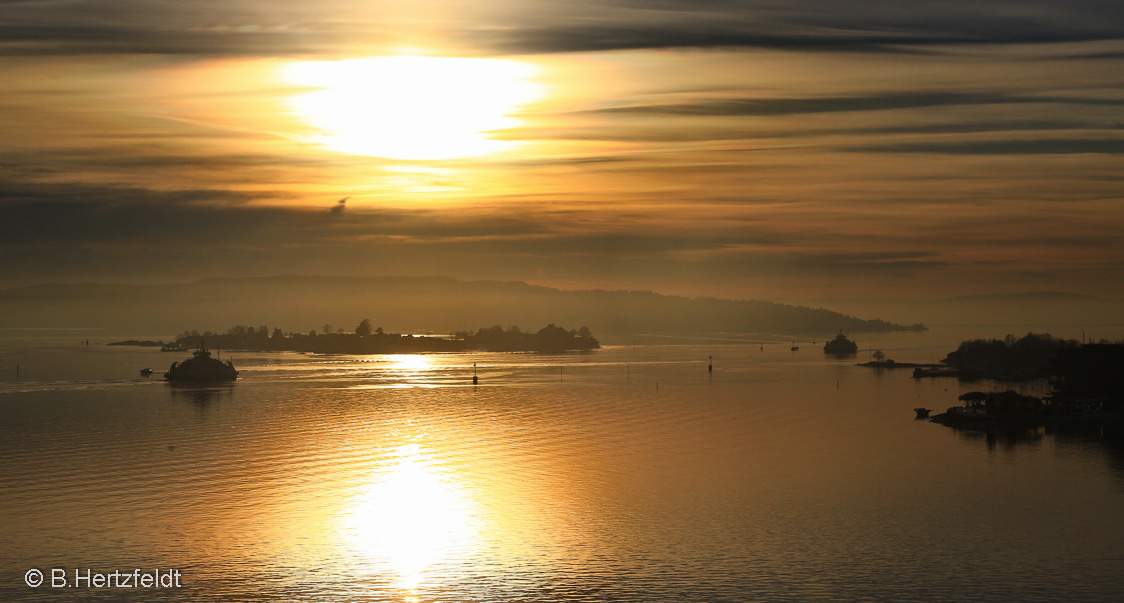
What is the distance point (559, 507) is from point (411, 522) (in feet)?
24.1

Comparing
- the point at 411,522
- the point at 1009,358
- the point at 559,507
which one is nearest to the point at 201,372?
the point at 411,522

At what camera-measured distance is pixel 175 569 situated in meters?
34.1

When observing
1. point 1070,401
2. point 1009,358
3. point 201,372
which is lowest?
point 1070,401

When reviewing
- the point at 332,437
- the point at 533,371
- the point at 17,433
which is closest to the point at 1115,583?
the point at 332,437

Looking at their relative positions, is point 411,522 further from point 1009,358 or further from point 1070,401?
point 1009,358

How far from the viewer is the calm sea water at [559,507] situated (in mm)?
33000

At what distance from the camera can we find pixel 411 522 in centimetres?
4175

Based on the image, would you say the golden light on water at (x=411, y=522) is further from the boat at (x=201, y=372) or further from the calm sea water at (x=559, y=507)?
the boat at (x=201, y=372)

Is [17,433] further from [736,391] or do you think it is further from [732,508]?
[736,391]

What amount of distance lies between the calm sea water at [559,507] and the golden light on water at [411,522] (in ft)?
0.53

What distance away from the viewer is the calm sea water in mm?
33000

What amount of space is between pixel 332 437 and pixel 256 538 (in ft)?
113

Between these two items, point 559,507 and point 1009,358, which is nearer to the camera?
point 559,507

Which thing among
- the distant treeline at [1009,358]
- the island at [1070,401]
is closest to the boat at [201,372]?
the island at [1070,401]
